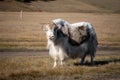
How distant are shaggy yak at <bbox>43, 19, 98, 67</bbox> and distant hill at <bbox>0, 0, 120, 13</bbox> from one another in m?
79.4

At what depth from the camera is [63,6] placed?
12194cm

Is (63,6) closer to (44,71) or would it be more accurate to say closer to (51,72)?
(44,71)

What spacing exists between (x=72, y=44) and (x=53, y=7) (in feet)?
324

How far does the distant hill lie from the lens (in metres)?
108

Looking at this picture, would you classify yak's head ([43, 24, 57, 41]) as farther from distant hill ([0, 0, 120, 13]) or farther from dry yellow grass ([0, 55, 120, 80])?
distant hill ([0, 0, 120, 13])

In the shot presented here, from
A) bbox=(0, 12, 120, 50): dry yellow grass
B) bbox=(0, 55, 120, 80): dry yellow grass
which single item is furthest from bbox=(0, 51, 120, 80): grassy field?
bbox=(0, 12, 120, 50): dry yellow grass

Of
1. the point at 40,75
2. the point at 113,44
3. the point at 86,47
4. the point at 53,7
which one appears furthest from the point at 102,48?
the point at 53,7

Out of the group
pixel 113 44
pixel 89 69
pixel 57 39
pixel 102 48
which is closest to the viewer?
pixel 89 69

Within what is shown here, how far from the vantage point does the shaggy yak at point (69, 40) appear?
18344 millimetres

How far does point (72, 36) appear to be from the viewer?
19.2 meters

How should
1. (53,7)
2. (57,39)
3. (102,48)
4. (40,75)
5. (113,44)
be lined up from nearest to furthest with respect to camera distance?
(40,75) < (57,39) < (102,48) < (113,44) < (53,7)

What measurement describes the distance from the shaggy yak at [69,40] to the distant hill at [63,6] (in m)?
79.4

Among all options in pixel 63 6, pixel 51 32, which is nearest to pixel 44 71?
pixel 51 32

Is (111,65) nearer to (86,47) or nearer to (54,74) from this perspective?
(86,47)
